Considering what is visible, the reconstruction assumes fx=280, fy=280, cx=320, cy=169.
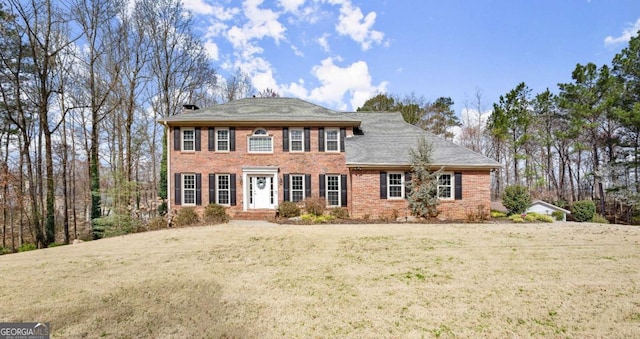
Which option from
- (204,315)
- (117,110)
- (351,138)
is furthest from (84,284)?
(117,110)

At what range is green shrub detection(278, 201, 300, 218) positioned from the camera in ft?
48.1

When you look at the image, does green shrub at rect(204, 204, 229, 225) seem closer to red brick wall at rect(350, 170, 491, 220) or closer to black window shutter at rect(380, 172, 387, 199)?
red brick wall at rect(350, 170, 491, 220)

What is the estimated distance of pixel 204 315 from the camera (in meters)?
4.76

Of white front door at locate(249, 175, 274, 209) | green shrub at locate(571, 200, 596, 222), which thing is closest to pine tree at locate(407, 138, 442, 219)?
white front door at locate(249, 175, 274, 209)

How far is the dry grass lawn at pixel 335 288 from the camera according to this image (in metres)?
4.41

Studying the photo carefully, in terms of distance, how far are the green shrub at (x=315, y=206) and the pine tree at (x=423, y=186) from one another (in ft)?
15.1

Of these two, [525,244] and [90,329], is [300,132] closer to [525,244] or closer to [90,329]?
[525,244]

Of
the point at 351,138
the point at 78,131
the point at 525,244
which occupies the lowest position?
the point at 525,244

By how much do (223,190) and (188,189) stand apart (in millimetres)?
1997

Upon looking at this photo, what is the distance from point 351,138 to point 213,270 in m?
11.8

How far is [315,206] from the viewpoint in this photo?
584 inches

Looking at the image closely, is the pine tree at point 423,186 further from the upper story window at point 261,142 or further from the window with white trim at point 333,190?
the upper story window at point 261,142

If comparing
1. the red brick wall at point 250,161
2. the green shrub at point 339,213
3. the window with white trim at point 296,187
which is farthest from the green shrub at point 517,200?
the window with white trim at point 296,187

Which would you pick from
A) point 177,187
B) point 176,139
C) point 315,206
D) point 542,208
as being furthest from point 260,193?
point 542,208
